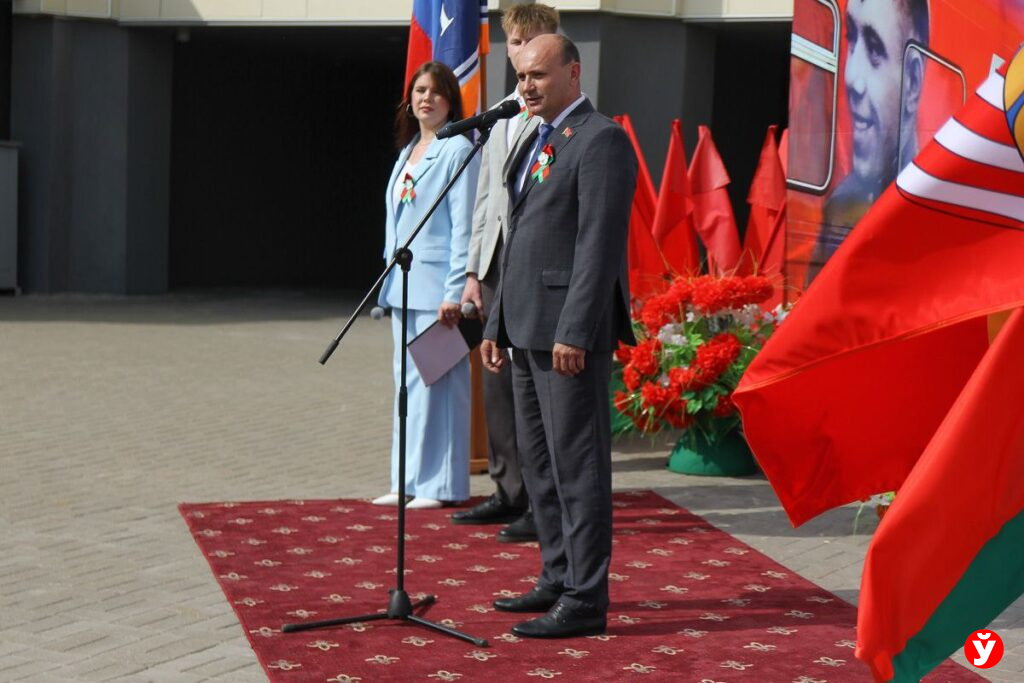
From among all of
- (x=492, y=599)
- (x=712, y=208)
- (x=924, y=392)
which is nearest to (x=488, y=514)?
(x=492, y=599)

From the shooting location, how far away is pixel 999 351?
9.06 ft

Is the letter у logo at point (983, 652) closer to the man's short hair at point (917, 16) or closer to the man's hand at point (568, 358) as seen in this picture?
the man's hand at point (568, 358)

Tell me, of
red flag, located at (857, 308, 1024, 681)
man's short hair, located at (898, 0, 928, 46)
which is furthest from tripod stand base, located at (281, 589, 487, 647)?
man's short hair, located at (898, 0, 928, 46)

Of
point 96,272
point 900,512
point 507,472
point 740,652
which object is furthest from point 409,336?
point 96,272

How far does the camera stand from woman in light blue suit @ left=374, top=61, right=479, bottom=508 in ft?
20.4

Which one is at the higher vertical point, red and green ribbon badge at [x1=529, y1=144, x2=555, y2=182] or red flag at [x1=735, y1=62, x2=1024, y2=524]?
red and green ribbon badge at [x1=529, y1=144, x2=555, y2=182]

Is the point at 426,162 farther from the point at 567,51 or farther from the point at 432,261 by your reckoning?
the point at 567,51

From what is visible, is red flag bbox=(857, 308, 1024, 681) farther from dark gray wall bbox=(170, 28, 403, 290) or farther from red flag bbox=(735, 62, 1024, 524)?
dark gray wall bbox=(170, 28, 403, 290)

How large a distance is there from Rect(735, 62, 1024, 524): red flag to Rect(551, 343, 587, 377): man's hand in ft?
4.48

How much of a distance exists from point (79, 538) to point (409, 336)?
165 centimetres

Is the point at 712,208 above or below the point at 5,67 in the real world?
below

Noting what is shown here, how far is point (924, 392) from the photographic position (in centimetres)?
322

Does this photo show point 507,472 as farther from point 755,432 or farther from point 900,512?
point 900,512

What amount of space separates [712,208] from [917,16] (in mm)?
4314
